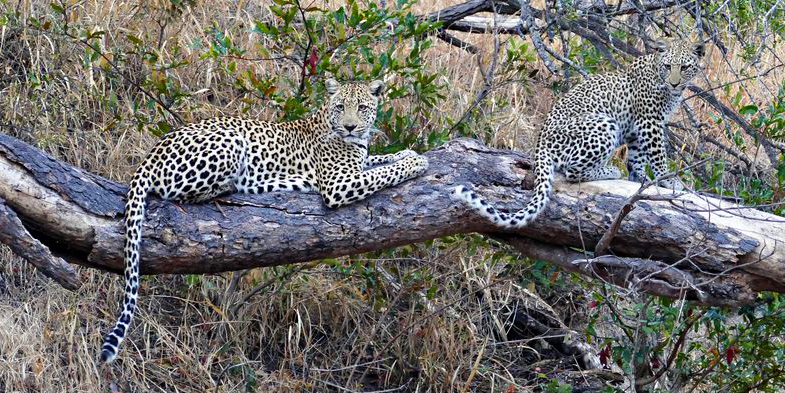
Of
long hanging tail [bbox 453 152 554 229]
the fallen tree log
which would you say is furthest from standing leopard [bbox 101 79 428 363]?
long hanging tail [bbox 453 152 554 229]

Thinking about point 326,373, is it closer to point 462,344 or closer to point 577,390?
point 462,344

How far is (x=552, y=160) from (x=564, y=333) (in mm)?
3153

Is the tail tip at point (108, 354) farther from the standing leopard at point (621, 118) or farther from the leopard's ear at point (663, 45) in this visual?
the leopard's ear at point (663, 45)

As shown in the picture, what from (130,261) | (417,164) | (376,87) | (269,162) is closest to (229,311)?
(269,162)

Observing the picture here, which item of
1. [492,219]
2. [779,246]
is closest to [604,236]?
[492,219]

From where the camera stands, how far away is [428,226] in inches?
261

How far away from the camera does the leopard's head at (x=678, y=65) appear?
859 centimetres

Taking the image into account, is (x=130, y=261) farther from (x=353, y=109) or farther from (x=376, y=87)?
(x=376, y=87)

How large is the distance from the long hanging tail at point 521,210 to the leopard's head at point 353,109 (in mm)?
1299

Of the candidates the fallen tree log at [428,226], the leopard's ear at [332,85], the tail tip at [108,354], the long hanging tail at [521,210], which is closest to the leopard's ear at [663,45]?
the fallen tree log at [428,226]

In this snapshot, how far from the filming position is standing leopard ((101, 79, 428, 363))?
614 cm

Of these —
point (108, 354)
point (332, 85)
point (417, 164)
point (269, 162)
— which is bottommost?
point (108, 354)

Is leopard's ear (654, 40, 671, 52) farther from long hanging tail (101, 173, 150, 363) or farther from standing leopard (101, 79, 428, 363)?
long hanging tail (101, 173, 150, 363)

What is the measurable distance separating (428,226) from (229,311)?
325 cm
